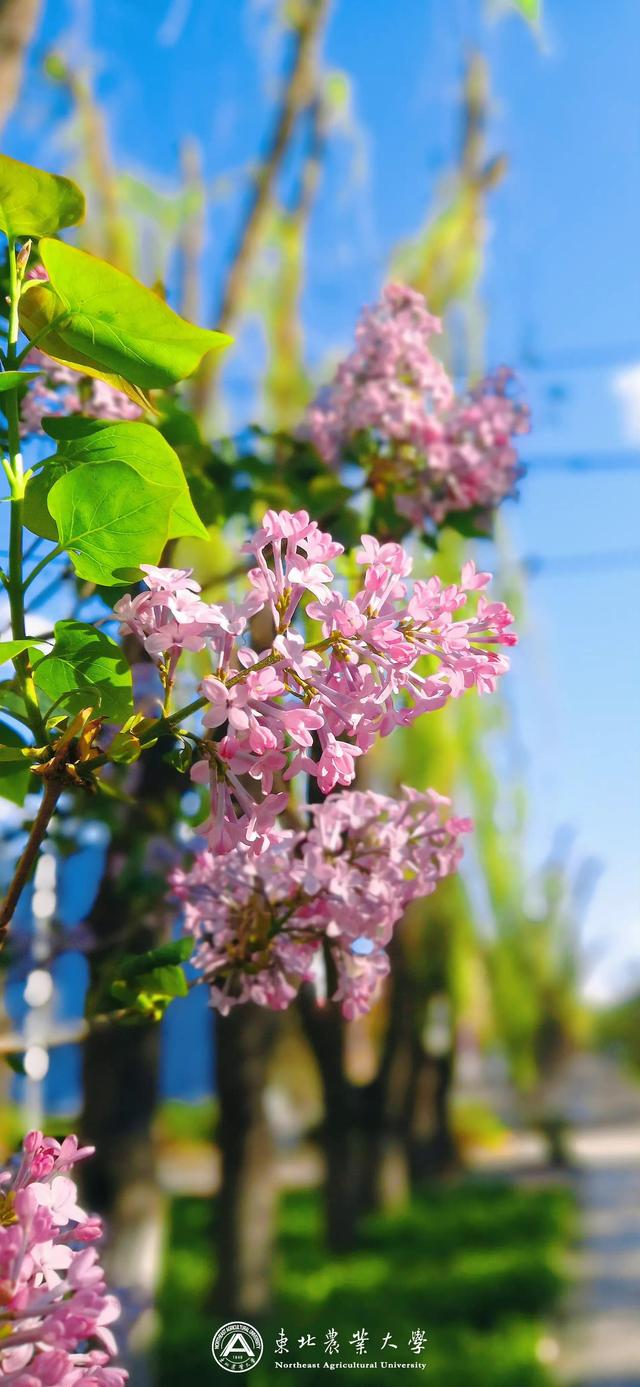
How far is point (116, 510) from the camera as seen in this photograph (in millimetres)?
359

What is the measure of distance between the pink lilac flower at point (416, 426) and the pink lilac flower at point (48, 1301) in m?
0.56

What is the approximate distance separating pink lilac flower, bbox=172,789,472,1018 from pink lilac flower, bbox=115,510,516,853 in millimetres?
154

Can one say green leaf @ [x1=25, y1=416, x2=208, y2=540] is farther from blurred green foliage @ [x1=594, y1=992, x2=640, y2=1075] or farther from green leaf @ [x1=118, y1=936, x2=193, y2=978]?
blurred green foliage @ [x1=594, y1=992, x2=640, y2=1075]

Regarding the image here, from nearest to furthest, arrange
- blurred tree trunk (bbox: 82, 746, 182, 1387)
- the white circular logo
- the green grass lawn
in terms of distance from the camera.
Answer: the white circular logo, blurred tree trunk (bbox: 82, 746, 182, 1387), the green grass lawn

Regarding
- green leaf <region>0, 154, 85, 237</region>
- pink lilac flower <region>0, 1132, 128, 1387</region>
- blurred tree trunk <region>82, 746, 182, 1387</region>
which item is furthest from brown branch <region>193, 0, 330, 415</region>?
pink lilac flower <region>0, 1132, 128, 1387</region>

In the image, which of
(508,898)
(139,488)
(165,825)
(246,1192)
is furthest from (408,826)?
(508,898)

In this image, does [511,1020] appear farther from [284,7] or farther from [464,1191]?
[284,7]

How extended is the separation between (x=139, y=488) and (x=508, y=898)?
4.61 meters

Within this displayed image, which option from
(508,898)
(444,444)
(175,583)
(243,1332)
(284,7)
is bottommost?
(243,1332)

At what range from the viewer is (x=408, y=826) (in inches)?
21.0

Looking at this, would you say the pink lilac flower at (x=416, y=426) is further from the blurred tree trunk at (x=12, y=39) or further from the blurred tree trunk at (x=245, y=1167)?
the blurred tree trunk at (x=245, y=1167)

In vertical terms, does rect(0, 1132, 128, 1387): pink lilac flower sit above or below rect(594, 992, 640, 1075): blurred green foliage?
below

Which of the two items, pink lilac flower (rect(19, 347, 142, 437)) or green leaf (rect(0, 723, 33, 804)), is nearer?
green leaf (rect(0, 723, 33, 804))

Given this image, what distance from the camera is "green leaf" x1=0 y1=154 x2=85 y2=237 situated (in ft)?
1.30
